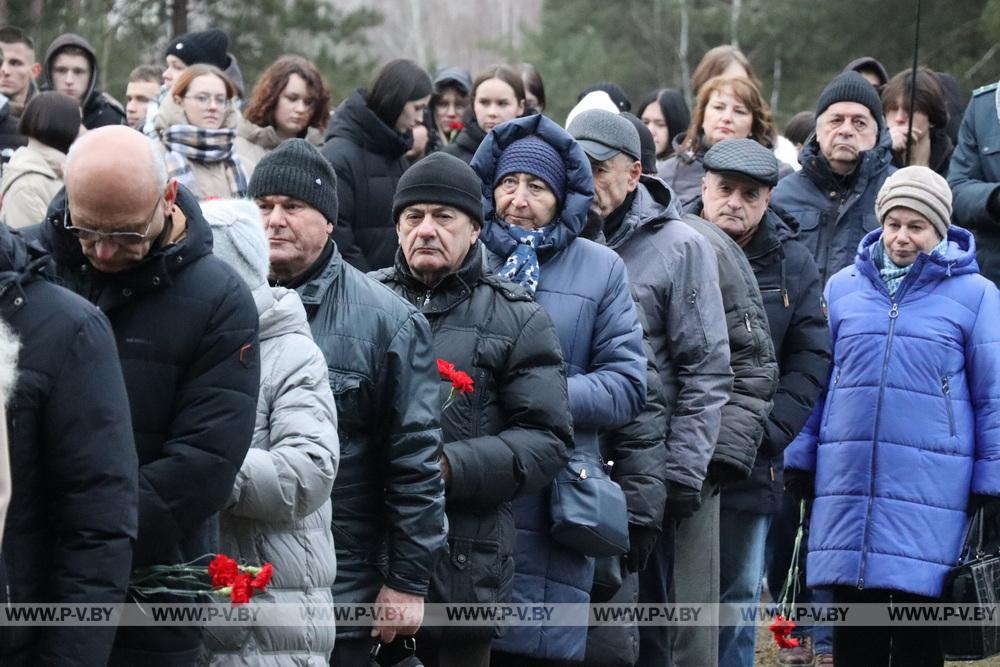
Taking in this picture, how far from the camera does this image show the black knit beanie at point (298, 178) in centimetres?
497

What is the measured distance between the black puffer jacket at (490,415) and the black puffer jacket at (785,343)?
1811mm

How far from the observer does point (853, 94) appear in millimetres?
8461

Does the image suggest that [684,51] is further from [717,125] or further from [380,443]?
[380,443]

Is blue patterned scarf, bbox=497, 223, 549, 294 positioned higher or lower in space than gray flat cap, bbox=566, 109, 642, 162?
lower

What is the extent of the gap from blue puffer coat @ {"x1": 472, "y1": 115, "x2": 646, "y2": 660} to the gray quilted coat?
1.16 metres

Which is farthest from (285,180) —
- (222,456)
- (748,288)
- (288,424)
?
(748,288)

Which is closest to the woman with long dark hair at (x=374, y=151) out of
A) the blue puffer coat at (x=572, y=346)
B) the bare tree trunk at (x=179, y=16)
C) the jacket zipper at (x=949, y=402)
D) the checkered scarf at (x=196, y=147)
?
the checkered scarf at (x=196, y=147)

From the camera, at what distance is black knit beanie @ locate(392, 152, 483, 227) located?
5293mm

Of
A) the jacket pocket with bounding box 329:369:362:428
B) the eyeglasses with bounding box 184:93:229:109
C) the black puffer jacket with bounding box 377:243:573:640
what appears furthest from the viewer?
the eyeglasses with bounding box 184:93:229:109

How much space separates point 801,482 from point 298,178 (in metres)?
3.00

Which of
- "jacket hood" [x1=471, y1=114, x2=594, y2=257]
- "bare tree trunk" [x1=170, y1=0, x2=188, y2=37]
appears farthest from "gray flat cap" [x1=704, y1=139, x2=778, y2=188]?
"bare tree trunk" [x1=170, y1=0, x2=188, y2=37]

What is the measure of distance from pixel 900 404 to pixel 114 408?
12.6ft

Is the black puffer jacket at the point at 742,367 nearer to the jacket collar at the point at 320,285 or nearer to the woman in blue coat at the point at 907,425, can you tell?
the woman in blue coat at the point at 907,425

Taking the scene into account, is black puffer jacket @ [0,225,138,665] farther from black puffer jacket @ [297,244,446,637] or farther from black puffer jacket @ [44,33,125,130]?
black puffer jacket @ [44,33,125,130]
